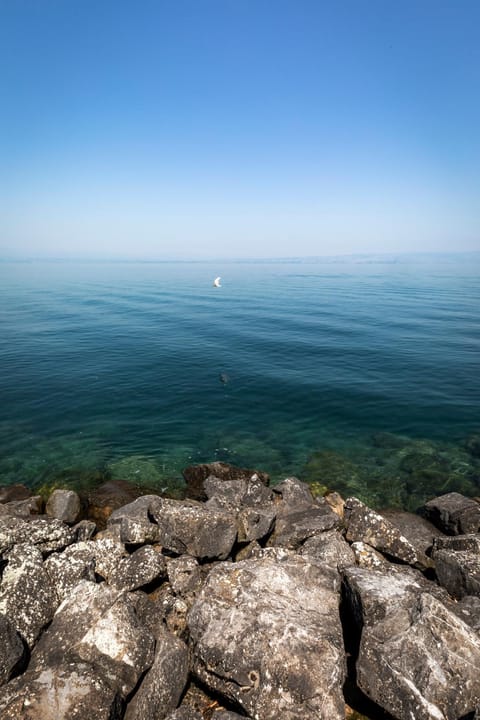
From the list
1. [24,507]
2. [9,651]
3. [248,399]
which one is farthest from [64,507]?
[248,399]

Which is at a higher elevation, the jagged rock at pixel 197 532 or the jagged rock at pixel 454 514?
the jagged rock at pixel 197 532

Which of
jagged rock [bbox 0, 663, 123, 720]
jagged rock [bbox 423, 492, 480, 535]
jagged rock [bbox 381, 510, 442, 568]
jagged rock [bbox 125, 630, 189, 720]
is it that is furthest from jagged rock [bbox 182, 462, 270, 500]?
jagged rock [bbox 0, 663, 123, 720]

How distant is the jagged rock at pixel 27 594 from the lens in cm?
735

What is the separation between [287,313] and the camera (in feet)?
214

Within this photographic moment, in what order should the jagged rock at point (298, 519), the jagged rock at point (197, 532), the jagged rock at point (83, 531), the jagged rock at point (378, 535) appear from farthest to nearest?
1. the jagged rock at point (83, 531)
2. the jagged rock at point (298, 519)
3. the jagged rock at point (378, 535)
4. the jagged rock at point (197, 532)

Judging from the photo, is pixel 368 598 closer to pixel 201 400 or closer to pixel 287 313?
pixel 201 400

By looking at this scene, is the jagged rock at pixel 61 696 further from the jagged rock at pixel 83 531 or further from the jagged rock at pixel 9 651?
the jagged rock at pixel 83 531

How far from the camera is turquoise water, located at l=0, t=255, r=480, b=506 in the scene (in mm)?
19156

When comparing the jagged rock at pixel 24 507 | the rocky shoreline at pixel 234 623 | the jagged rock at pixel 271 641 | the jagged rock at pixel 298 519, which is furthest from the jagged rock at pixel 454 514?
the jagged rock at pixel 24 507

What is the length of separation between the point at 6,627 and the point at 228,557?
16.1 feet

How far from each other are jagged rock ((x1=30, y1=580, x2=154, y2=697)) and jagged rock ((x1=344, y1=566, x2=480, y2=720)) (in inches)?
152

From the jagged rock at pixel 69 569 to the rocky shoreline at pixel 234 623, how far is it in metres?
0.03

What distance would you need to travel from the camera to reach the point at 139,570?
28.3 feet

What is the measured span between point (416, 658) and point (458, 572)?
3731 mm
